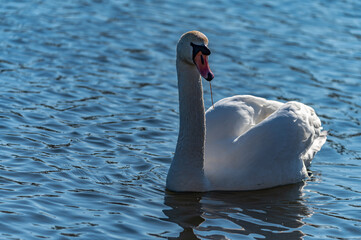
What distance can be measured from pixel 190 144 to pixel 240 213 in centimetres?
92

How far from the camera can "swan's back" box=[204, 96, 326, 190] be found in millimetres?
8148

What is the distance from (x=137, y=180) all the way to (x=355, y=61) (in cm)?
751

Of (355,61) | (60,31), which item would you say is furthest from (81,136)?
(355,61)

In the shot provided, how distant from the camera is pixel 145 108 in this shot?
35.9ft

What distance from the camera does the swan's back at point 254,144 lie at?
321 inches

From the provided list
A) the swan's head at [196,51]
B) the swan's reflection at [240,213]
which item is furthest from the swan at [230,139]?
the swan's reflection at [240,213]

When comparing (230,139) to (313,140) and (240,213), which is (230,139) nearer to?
(240,213)

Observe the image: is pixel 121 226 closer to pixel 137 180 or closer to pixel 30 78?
pixel 137 180

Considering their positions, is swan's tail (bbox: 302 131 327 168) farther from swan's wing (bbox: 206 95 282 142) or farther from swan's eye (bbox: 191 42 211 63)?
swan's eye (bbox: 191 42 211 63)

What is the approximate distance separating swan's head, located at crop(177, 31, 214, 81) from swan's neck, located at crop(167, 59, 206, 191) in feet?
1.07

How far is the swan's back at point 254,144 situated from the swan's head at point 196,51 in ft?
3.99

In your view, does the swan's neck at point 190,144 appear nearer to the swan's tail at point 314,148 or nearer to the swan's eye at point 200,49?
the swan's eye at point 200,49

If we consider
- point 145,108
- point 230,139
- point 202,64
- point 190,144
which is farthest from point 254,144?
point 145,108

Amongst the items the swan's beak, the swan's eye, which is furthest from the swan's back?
the swan's eye
